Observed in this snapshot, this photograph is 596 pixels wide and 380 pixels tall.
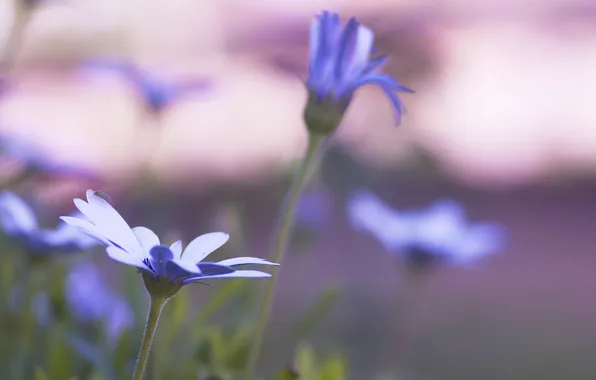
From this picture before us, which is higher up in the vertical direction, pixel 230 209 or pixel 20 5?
pixel 20 5

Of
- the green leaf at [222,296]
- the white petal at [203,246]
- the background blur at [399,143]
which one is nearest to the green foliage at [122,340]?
the green leaf at [222,296]

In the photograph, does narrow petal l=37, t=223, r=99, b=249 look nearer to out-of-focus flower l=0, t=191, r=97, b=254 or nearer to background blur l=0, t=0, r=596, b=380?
out-of-focus flower l=0, t=191, r=97, b=254

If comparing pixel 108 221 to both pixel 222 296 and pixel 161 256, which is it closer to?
pixel 161 256

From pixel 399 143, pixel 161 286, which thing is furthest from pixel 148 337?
pixel 399 143

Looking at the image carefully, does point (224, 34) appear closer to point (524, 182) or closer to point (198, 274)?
point (524, 182)

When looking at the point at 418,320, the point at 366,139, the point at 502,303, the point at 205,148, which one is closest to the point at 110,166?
the point at 205,148

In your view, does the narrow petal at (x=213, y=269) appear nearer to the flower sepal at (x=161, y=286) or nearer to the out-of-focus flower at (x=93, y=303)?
the flower sepal at (x=161, y=286)
